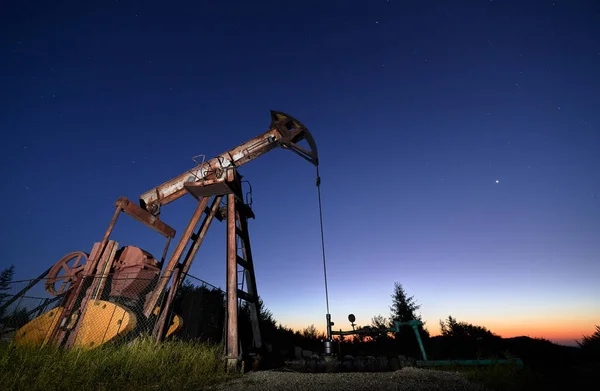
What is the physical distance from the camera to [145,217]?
8422 millimetres

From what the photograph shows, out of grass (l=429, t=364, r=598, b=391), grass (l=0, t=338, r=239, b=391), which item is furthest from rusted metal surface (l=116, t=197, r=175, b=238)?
grass (l=429, t=364, r=598, b=391)

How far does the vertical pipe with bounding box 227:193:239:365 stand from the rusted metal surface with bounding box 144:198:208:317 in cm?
110

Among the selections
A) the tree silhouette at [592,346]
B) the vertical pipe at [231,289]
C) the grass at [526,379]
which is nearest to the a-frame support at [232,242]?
the vertical pipe at [231,289]

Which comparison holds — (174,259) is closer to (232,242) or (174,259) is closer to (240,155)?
(232,242)

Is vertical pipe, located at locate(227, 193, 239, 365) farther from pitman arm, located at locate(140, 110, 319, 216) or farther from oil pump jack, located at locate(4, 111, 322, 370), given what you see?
pitman arm, located at locate(140, 110, 319, 216)

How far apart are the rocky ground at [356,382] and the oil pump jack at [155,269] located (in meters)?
1.23

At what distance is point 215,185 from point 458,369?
25.6 ft

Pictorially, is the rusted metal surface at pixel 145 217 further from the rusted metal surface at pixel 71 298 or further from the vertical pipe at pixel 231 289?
the vertical pipe at pixel 231 289

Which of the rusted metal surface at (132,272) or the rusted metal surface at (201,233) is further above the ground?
the rusted metal surface at (201,233)

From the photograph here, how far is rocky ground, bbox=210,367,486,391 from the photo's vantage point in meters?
4.28

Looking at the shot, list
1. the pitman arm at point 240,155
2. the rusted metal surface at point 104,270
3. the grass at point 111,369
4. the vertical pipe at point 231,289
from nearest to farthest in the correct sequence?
the grass at point 111,369
the vertical pipe at point 231,289
the rusted metal surface at point 104,270
the pitman arm at point 240,155

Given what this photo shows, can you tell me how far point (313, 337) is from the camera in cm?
1379

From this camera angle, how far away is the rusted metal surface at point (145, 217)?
25.7ft

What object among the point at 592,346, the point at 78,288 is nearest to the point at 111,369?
the point at 78,288
